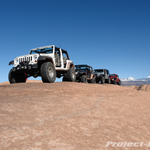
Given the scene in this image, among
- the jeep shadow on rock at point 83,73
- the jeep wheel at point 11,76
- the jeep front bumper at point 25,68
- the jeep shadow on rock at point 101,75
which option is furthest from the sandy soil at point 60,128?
the jeep shadow on rock at point 101,75

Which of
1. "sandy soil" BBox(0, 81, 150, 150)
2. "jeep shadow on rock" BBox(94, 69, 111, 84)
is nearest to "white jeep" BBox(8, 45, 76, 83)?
"sandy soil" BBox(0, 81, 150, 150)

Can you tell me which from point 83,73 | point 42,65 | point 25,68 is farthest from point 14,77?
point 83,73

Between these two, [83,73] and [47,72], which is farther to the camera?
[83,73]

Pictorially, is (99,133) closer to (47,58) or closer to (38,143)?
(38,143)

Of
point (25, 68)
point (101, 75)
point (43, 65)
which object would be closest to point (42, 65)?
point (43, 65)

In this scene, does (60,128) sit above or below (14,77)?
below

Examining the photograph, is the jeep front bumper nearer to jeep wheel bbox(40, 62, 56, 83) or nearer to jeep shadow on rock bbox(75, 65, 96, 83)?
jeep wheel bbox(40, 62, 56, 83)

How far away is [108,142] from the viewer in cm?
225

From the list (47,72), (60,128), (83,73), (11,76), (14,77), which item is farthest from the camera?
(83,73)

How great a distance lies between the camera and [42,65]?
270 inches

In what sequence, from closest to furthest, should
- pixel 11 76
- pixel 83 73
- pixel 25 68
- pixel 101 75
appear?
1. pixel 25 68
2. pixel 11 76
3. pixel 83 73
4. pixel 101 75

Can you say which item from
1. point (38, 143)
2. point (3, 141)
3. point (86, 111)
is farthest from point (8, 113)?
point (86, 111)

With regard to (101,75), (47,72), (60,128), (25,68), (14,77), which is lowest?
(60,128)

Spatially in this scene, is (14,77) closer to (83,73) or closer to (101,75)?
(83,73)
